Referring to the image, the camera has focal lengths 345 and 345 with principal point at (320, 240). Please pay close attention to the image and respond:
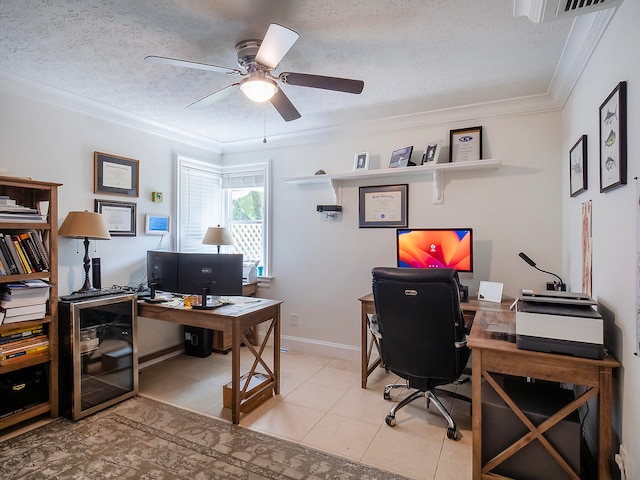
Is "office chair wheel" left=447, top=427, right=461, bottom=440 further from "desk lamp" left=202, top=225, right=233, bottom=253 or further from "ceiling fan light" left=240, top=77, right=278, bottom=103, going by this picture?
"desk lamp" left=202, top=225, right=233, bottom=253

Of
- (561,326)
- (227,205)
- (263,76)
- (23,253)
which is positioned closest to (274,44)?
(263,76)

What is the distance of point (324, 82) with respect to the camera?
196 cm

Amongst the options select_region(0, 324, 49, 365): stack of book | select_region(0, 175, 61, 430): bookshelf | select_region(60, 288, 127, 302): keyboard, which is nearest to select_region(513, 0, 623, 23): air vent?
select_region(0, 175, 61, 430): bookshelf

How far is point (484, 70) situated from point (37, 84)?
327 cm

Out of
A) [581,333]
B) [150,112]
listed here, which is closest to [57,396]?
[150,112]

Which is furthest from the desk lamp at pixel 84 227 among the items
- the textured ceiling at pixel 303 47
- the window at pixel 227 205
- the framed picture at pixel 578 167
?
the framed picture at pixel 578 167

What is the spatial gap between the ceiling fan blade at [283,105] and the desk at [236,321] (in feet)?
4.79

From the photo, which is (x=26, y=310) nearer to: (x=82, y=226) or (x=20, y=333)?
(x=20, y=333)

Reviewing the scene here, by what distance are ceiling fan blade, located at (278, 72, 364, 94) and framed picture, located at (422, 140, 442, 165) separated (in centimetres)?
140

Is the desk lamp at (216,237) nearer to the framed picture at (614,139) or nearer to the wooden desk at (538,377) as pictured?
the wooden desk at (538,377)

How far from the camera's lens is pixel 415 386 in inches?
92.9

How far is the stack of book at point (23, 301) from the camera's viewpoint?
2.23 metres

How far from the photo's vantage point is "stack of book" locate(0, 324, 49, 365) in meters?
2.23

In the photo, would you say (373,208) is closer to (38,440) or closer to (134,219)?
(134,219)
